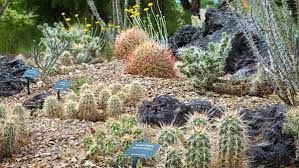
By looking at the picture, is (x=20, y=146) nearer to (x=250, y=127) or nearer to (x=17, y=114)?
(x=17, y=114)

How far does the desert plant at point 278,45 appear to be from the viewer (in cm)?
559

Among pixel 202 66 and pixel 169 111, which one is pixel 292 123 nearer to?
pixel 169 111

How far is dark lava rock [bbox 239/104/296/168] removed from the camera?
462cm

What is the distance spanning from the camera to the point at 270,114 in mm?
5219

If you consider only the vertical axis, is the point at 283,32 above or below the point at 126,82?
above

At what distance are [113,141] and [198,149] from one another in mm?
945

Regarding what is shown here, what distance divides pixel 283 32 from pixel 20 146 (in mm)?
2887

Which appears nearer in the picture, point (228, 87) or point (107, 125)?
point (107, 125)

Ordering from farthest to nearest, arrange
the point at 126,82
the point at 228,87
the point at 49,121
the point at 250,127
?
the point at 126,82
the point at 228,87
the point at 49,121
the point at 250,127

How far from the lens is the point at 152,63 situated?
828 cm

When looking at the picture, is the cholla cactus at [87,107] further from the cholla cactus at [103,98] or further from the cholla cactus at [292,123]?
the cholla cactus at [292,123]

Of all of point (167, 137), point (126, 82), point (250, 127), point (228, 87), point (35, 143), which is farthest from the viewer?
point (126, 82)

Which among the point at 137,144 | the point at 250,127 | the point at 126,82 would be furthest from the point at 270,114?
the point at 126,82

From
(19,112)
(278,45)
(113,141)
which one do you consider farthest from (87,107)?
(278,45)
